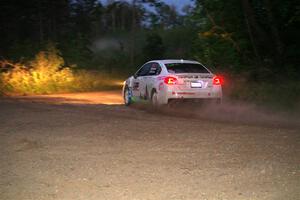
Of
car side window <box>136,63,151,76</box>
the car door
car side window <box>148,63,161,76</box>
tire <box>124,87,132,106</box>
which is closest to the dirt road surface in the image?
car side window <box>148,63,161,76</box>

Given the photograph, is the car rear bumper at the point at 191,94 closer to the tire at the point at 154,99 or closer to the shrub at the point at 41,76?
the tire at the point at 154,99

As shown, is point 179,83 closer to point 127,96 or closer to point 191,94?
point 191,94

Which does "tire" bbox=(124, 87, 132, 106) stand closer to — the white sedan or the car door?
the car door

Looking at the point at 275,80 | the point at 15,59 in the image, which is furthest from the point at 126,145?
the point at 15,59

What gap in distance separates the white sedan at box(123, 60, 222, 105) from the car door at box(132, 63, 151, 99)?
0.38 metres

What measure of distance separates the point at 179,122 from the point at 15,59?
21.4 meters

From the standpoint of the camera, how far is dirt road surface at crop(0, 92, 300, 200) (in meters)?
6.96

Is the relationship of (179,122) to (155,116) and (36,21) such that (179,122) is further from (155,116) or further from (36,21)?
(36,21)

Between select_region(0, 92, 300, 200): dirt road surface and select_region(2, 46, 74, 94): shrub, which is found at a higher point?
select_region(2, 46, 74, 94): shrub

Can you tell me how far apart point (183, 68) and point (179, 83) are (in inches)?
30.8

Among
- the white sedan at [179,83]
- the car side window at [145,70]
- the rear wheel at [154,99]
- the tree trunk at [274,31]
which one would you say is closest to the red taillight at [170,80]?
the white sedan at [179,83]

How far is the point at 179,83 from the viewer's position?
1593 centimetres

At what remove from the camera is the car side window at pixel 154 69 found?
16750mm

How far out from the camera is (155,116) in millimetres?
14617
